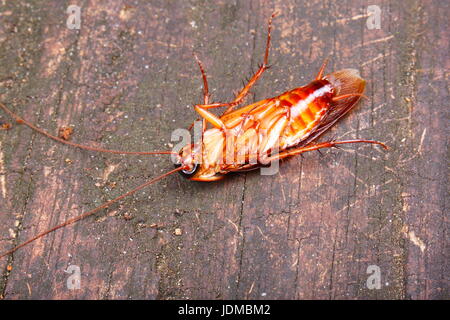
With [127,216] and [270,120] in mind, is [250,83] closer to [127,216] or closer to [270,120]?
[270,120]

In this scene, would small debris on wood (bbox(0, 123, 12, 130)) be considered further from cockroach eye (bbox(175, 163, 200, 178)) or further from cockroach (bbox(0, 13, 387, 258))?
cockroach eye (bbox(175, 163, 200, 178))

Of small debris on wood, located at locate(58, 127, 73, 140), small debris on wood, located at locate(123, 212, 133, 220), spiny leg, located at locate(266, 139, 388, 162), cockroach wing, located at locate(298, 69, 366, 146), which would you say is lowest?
small debris on wood, located at locate(123, 212, 133, 220)

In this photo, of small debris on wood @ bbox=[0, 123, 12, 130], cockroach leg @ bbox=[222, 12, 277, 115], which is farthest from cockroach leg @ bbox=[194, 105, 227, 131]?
small debris on wood @ bbox=[0, 123, 12, 130]

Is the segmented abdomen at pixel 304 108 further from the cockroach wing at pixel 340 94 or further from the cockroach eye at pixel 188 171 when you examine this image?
the cockroach eye at pixel 188 171

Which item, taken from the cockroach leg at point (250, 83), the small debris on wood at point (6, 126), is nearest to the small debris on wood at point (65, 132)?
the small debris on wood at point (6, 126)

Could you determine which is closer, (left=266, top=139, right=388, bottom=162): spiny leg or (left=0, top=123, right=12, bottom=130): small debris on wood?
(left=266, top=139, right=388, bottom=162): spiny leg

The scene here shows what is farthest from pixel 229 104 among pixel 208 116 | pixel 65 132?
pixel 65 132
